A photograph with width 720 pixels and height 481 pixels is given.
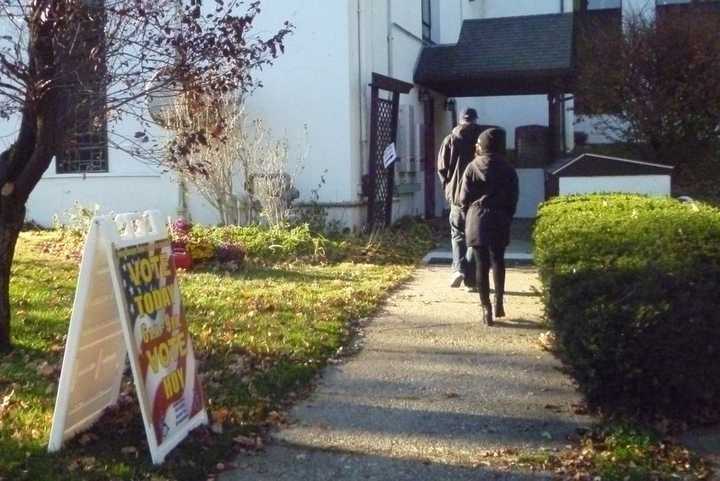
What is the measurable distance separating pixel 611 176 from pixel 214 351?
673 cm

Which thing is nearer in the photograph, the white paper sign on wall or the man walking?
the man walking

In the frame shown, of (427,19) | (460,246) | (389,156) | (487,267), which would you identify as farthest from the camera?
(427,19)

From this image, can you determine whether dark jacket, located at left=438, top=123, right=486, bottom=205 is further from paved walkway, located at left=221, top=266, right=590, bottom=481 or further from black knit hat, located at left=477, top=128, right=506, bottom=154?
paved walkway, located at left=221, top=266, right=590, bottom=481

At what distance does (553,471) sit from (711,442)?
102 cm

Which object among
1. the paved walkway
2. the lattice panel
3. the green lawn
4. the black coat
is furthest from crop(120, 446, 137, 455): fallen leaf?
the lattice panel

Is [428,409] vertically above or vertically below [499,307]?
below

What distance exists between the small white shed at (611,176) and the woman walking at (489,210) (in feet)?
13.0

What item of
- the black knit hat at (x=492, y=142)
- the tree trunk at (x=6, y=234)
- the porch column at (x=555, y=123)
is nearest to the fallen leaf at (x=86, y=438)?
the tree trunk at (x=6, y=234)


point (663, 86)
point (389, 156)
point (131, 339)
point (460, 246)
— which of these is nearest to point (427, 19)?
point (663, 86)

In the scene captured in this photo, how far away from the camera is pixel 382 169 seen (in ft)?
51.1

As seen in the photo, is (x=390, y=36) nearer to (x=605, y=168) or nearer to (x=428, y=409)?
(x=605, y=168)

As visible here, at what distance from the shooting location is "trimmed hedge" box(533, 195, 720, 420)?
18.7ft

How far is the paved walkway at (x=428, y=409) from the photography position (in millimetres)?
5602

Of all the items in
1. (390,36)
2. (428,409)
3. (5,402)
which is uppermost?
(390,36)
